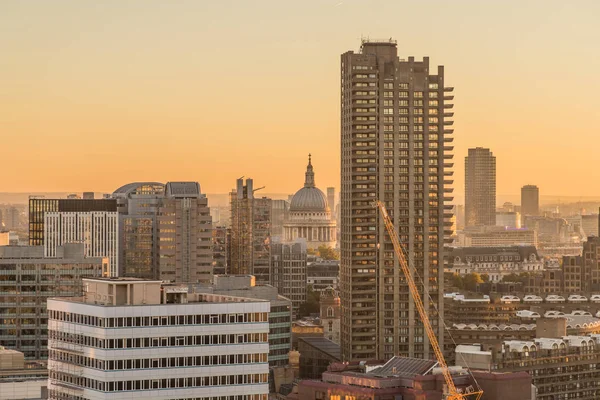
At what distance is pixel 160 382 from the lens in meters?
116

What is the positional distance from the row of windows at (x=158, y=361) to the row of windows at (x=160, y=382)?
986 mm

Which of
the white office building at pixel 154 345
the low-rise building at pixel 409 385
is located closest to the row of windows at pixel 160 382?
the white office building at pixel 154 345

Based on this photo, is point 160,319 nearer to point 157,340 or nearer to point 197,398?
point 157,340

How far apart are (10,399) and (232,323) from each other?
25604 mm

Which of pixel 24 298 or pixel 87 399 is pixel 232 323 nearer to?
pixel 87 399

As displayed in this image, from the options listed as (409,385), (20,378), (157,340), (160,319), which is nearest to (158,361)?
(157,340)

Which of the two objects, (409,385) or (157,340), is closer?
(157,340)

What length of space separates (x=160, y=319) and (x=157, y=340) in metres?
1.49

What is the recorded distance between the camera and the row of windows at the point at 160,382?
11525 cm

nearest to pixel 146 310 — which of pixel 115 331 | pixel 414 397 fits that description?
pixel 115 331

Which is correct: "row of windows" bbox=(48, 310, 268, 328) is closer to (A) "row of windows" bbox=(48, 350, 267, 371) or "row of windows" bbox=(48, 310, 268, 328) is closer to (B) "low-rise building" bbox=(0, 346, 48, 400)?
(A) "row of windows" bbox=(48, 350, 267, 371)

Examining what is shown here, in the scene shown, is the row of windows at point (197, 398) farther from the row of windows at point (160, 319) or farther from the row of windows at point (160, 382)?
the row of windows at point (160, 319)

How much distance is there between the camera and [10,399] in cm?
13525

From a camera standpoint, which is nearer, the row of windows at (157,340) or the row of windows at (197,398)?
the row of windows at (157,340)
